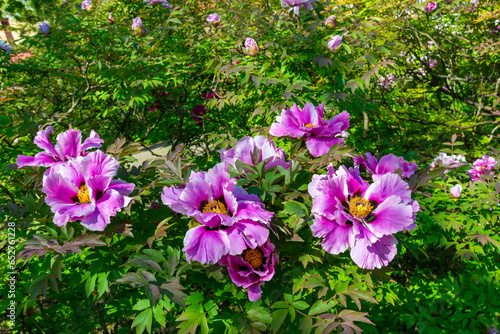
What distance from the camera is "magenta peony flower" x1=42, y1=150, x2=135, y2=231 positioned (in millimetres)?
956

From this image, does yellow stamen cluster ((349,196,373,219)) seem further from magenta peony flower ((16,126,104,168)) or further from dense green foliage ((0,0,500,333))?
magenta peony flower ((16,126,104,168))

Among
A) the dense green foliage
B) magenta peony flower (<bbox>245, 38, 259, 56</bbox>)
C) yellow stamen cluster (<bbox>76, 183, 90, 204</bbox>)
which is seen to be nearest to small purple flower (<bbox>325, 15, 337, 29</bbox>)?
the dense green foliage

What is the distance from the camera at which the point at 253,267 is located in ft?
3.17

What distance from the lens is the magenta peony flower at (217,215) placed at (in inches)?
33.3

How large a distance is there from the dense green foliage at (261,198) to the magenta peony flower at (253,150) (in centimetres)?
5

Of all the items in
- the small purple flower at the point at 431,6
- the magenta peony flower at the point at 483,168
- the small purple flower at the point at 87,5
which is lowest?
the magenta peony flower at the point at 483,168

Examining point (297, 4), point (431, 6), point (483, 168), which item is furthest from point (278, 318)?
point (431, 6)

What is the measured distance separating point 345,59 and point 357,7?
2160mm

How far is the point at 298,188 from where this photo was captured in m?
1.07

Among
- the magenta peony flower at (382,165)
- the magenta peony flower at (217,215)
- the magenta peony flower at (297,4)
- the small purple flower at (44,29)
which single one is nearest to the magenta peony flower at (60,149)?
the magenta peony flower at (217,215)

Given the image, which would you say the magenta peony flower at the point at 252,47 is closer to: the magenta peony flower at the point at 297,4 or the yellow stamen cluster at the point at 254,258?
the magenta peony flower at the point at 297,4

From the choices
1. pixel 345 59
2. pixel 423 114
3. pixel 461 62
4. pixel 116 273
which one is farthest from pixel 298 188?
pixel 461 62

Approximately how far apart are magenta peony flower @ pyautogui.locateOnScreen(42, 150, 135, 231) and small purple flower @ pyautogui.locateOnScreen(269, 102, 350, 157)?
576mm

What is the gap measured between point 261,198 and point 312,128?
317 millimetres
